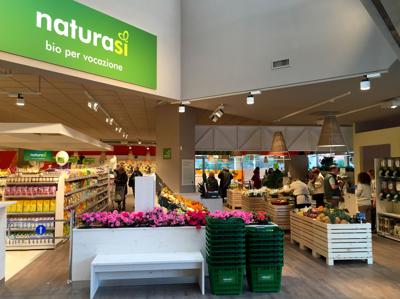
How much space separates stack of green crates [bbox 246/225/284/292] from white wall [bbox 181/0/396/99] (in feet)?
10.7

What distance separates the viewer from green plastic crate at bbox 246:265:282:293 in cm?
480

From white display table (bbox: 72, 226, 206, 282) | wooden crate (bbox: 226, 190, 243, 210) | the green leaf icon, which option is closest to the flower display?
white display table (bbox: 72, 226, 206, 282)

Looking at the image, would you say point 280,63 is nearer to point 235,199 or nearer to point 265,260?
point 265,260

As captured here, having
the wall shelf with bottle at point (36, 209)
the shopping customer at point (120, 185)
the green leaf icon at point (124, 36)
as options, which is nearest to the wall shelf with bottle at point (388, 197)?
the green leaf icon at point (124, 36)

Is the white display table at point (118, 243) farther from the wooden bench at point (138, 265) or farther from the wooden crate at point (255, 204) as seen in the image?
the wooden crate at point (255, 204)

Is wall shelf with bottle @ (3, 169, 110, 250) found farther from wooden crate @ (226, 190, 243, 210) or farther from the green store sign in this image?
wooden crate @ (226, 190, 243, 210)

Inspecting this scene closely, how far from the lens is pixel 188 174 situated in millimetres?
10742

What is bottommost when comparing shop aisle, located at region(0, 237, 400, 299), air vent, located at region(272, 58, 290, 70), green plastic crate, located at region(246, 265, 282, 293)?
shop aisle, located at region(0, 237, 400, 299)

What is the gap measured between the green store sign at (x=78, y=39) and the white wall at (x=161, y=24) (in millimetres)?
183

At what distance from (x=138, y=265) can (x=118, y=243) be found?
57 centimetres

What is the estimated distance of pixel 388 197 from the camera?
854 cm

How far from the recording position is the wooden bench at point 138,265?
4660 millimetres

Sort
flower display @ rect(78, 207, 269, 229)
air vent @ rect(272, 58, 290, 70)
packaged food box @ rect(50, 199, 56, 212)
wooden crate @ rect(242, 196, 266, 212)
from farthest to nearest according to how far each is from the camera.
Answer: wooden crate @ rect(242, 196, 266, 212) → packaged food box @ rect(50, 199, 56, 212) → air vent @ rect(272, 58, 290, 70) → flower display @ rect(78, 207, 269, 229)

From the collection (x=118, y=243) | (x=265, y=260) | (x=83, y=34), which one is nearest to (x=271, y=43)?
(x=83, y=34)
